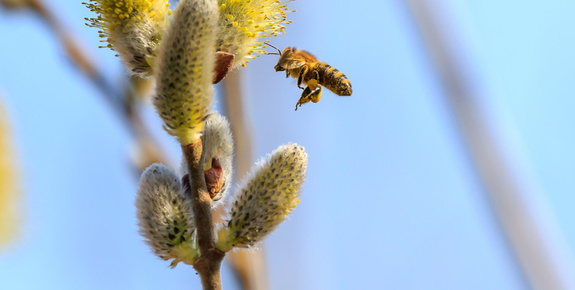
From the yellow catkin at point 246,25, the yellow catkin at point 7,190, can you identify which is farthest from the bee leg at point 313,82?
the yellow catkin at point 7,190

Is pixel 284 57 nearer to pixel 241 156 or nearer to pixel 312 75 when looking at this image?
pixel 312 75

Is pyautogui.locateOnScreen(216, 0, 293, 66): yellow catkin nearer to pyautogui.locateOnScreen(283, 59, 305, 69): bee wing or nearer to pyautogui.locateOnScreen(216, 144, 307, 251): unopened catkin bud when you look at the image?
pyautogui.locateOnScreen(283, 59, 305, 69): bee wing

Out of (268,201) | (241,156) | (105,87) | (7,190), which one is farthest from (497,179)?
(7,190)

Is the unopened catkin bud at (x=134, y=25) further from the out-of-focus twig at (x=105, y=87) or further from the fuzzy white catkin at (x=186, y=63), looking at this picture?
the out-of-focus twig at (x=105, y=87)

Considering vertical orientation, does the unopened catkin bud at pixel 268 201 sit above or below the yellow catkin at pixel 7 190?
below

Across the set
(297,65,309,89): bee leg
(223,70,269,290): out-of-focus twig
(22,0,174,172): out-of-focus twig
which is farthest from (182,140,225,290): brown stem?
(22,0,174,172): out-of-focus twig
